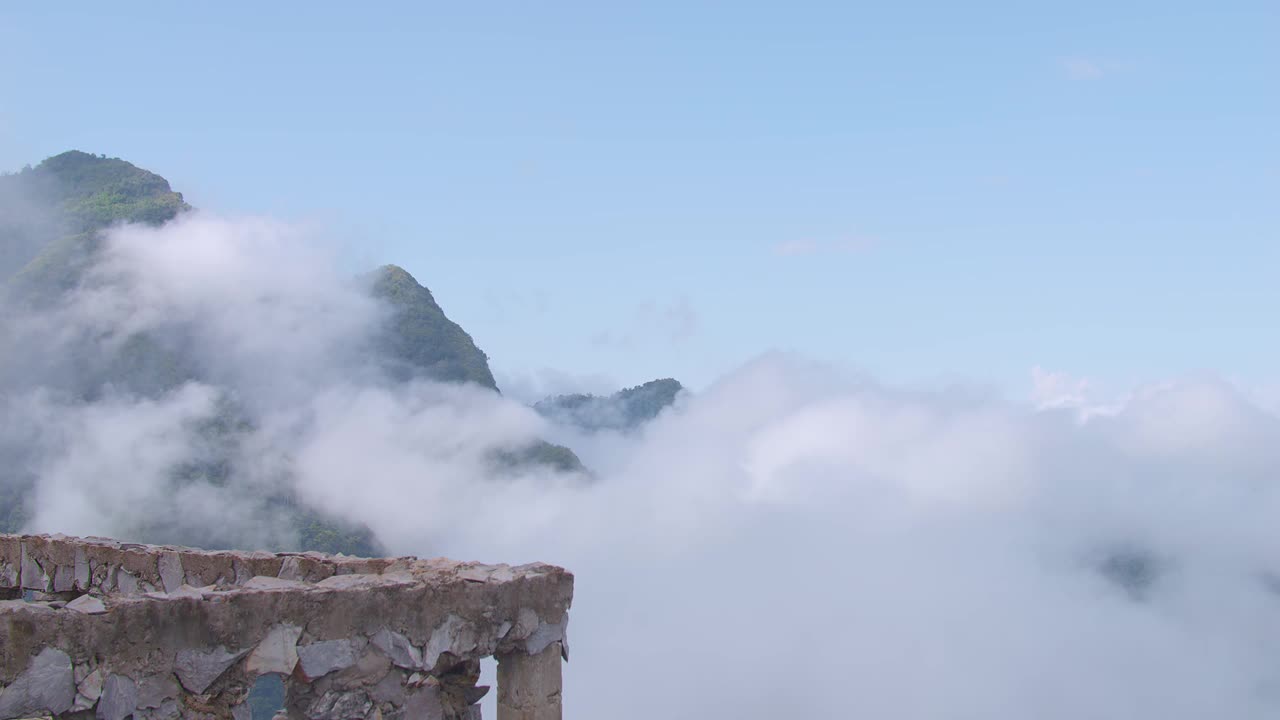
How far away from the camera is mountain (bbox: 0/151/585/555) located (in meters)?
58.4

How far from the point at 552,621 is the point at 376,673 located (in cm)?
152

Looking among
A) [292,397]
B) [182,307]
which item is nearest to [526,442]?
[292,397]

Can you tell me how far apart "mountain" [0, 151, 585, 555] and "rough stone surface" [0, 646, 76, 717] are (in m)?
46.1

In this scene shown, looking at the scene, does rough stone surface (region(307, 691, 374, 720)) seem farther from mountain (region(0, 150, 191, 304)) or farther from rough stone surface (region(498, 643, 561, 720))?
mountain (region(0, 150, 191, 304))

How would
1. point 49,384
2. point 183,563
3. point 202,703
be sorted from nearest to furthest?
point 202,703 < point 183,563 < point 49,384

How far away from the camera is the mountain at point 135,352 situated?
58.4m

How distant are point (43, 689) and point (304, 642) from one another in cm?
152

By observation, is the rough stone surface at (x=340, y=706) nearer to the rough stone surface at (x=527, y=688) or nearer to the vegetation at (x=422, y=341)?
the rough stone surface at (x=527, y=688)

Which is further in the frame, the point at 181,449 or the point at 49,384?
the point at 49,384

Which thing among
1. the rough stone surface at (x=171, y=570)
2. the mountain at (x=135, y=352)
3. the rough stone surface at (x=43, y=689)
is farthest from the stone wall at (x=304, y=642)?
the mountain at (x=135, y=352)

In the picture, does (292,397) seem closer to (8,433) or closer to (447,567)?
(8,433)

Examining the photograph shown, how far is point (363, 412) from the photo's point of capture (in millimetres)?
79562

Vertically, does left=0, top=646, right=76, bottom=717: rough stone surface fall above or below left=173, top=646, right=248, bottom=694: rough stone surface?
below

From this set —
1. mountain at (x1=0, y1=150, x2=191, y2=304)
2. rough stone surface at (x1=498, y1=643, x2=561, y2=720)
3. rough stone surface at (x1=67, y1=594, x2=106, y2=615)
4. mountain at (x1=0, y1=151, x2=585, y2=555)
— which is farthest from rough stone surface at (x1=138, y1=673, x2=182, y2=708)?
mountain at (x1=0, y1=150, x2=191, y2=304)
